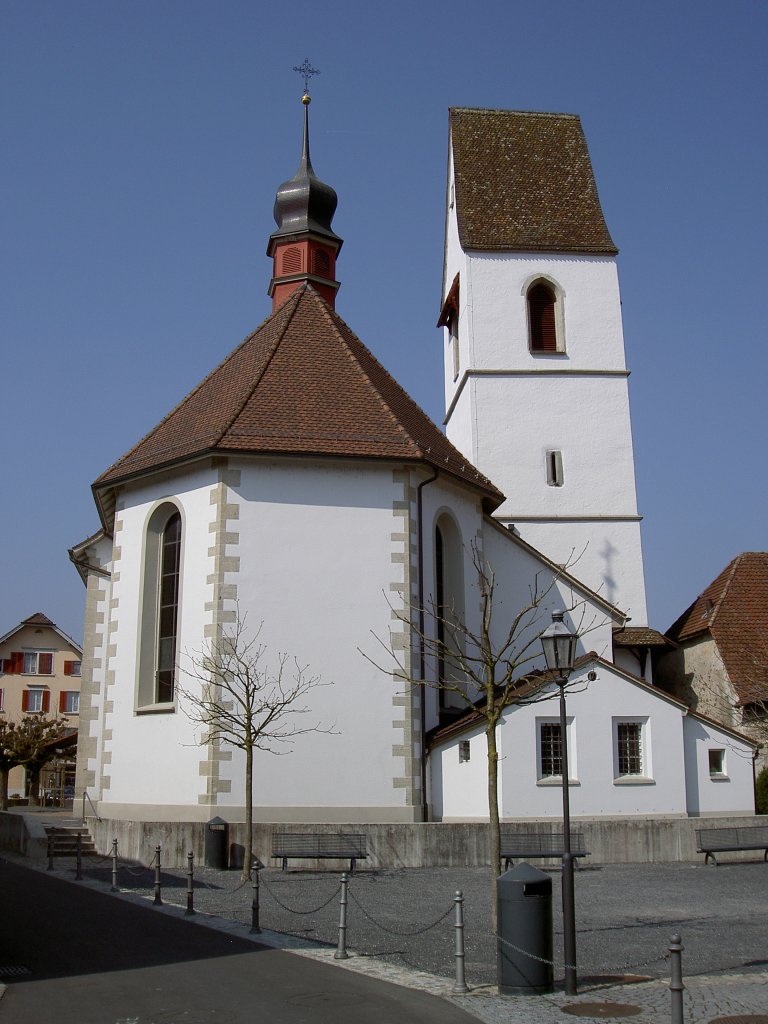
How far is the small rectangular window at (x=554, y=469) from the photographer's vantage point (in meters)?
28.2

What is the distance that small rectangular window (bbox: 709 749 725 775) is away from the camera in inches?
793

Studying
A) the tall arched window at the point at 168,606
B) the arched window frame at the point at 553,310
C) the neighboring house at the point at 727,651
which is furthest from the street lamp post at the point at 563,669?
the arched window frame at the point at 553,310

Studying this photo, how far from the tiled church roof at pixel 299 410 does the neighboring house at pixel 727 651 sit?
8303 mm

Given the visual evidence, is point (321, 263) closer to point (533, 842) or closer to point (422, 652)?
point (422, 652)

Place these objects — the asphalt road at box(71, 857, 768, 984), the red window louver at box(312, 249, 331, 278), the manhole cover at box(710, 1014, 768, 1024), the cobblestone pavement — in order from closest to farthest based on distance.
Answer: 1. the manhole cover at box(710, 1014, 768, 1024)
2. the cobblestone pavement
3. the asphalt road at box(71, 857, 768, 984)
4. the red window louver at box(312, 249, 331, 278)

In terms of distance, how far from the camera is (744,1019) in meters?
7.17

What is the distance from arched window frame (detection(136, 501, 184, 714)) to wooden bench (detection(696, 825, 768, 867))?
928 cm

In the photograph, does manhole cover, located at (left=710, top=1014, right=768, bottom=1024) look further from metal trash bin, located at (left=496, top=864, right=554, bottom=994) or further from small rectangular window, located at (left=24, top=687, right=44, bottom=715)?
small rectangular window, located at (left=24, top=687, right=44, bottom=715)

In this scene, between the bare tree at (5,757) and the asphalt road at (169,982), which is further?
the bare tree at (5,757)

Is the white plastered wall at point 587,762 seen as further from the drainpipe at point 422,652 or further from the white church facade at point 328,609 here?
the drainpipe at point 422,652

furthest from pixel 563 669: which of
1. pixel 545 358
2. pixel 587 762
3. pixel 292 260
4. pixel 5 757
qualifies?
pixel 5 757

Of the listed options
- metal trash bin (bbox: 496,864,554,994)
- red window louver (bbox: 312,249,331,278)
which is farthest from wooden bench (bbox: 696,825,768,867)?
red window louver (bbox: 312,249,331,278)

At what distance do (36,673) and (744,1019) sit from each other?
2195 inches

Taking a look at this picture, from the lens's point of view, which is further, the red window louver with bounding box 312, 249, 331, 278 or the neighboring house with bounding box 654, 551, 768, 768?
the red window louver with bounding box 312, 249, 331, 278
